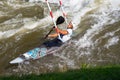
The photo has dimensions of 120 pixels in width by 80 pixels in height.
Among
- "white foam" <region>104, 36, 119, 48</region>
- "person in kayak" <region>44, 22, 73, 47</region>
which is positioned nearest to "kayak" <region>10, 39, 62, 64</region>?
"person in kayak" <region>44, 22, 73, 47</region>

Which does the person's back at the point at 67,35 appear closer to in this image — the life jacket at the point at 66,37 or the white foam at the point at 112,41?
the life jacket at the point at 66,37

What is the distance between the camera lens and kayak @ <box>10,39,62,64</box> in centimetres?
1137

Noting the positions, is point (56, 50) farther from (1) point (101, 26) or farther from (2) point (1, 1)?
(2) point (1, 1)

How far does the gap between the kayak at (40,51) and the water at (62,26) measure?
16cm

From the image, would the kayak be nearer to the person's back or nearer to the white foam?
the person's back

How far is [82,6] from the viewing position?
15.8 m

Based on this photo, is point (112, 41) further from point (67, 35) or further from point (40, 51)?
point (40, 51)

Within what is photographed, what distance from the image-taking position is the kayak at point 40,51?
1137 cm

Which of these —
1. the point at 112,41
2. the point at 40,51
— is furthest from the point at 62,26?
the point at 112,41

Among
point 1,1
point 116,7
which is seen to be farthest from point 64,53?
point 1,1

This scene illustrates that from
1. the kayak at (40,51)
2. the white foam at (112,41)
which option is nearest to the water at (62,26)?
the white foam at (112,41)

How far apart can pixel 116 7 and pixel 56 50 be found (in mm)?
4412

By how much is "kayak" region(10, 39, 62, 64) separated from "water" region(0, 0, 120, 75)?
0.53 feet

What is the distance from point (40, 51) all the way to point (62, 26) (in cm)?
275
